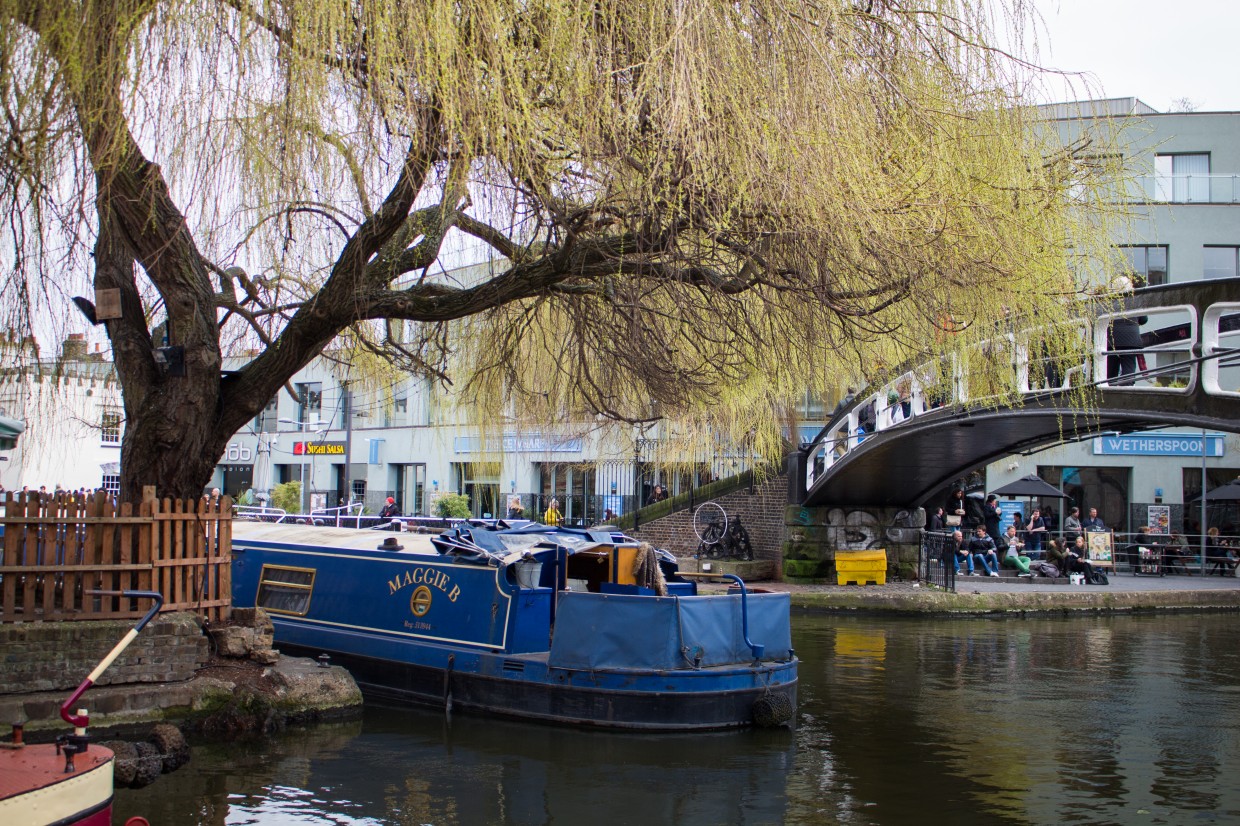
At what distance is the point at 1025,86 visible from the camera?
806 cm

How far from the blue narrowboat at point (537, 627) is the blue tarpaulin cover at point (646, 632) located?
0.04ft

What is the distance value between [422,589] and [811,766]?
4.38 meters

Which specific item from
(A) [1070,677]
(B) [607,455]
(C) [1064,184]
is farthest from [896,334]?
(B) [607,455]

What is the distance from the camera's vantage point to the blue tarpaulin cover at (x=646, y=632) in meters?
10.2

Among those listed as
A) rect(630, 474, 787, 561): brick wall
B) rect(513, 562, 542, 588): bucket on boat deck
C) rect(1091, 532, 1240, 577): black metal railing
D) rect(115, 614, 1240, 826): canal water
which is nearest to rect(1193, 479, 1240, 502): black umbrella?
rect(1091, 532, 1240, 577): black metal railing

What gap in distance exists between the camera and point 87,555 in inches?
363

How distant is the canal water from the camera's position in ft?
25.6

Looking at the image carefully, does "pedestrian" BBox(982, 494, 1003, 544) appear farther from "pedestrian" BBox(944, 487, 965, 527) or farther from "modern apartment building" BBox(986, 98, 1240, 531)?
"modern apartment building" BBox(986, 98, 1240, 531)

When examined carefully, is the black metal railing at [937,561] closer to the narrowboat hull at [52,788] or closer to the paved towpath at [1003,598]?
the paved towpath at [1003,598]

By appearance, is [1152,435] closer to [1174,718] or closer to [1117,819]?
[1174,718]

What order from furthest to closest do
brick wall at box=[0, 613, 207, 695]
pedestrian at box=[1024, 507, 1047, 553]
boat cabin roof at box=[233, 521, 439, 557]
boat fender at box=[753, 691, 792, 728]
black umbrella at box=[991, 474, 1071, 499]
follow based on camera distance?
pedestrian at box=[1024, 507, 1047, 553] < black umbrella at box=[991, 474, 1071, 499] < boat cabin roof at box=[233, 521, 439, 557] < boat fender at box=[753, 691, 792, 728] < brick wall at box=[0, 613, 207, 695]

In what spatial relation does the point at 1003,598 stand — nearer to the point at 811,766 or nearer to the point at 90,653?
the point at 811,766

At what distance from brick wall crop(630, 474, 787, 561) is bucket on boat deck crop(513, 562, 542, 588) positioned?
12.8m

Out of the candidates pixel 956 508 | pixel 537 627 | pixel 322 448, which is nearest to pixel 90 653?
pixel 537 627
